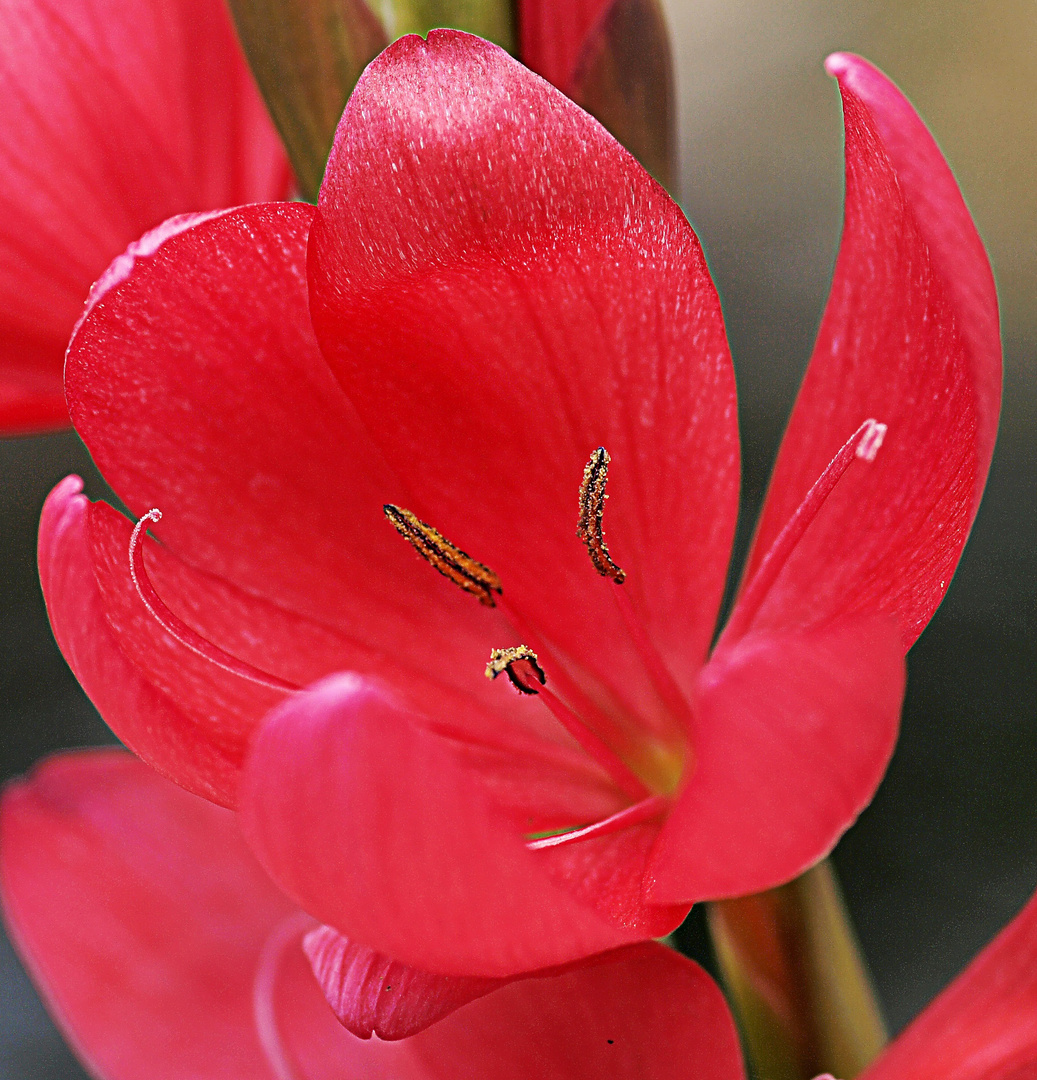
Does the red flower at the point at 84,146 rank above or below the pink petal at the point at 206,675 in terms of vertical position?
above

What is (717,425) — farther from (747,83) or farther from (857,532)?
(747,83)

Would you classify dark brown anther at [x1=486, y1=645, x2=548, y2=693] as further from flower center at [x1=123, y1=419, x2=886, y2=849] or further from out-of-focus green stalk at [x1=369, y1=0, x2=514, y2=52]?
out-of-focus green stalk at [x1=369, y1=0, x2=514, y2=52]

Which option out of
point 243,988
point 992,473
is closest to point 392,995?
point 243,988

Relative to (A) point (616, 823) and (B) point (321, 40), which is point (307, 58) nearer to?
(B) point (321, 40)

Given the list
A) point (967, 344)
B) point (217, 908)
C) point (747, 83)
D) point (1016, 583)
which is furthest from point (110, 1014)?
point (747, 83)

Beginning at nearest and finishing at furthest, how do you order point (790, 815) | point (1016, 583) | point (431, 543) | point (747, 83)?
point (790, 815) → point (431, 543) → point (1016, 583) → point (747, 83)

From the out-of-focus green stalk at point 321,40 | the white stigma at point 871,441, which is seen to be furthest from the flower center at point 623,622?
the out-of-focus green stalk at point 321,40

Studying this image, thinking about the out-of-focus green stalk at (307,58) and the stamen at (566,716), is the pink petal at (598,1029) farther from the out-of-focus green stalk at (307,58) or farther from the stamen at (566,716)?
the out-of-focus green stalk at (307,58)
